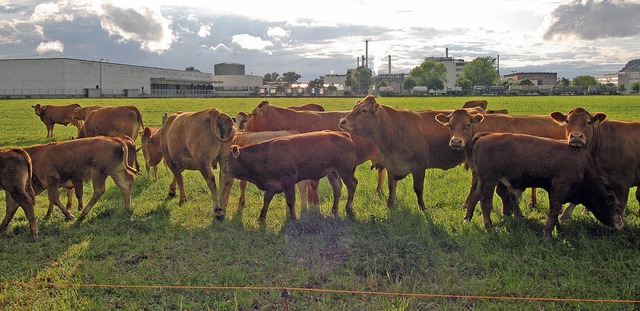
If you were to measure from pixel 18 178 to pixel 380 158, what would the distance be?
618 centimetres

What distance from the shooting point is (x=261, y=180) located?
8.45 m

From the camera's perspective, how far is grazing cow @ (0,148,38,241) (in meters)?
7.47

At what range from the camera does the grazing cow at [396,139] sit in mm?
9305

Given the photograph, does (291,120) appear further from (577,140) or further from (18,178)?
(577,140)

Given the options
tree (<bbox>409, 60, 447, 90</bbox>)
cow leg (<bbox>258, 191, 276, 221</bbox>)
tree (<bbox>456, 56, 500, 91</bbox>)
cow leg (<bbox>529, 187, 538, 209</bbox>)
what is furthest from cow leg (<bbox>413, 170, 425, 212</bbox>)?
tree (<bbox>456, 56, 500, 91</bbox>)

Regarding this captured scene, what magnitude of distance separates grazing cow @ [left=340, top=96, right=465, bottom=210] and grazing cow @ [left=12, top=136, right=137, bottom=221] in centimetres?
400

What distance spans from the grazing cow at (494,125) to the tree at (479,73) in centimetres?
13572

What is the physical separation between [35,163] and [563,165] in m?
8.08

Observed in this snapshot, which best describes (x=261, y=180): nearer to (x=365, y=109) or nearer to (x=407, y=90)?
(x=365, y=109)

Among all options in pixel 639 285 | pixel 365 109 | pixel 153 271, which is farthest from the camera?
pixel 365 109

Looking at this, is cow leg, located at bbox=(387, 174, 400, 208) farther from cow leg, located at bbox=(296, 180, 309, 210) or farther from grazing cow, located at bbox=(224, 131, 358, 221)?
cow leg, located at bbox=(296, 180, 309, 210)

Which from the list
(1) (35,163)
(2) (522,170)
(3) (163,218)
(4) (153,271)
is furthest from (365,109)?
(1) (35,163)

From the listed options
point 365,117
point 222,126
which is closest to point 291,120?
point 222,126

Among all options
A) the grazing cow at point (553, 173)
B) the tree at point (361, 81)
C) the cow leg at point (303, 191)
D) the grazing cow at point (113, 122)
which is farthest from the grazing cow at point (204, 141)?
the tree at point (361, 81)
